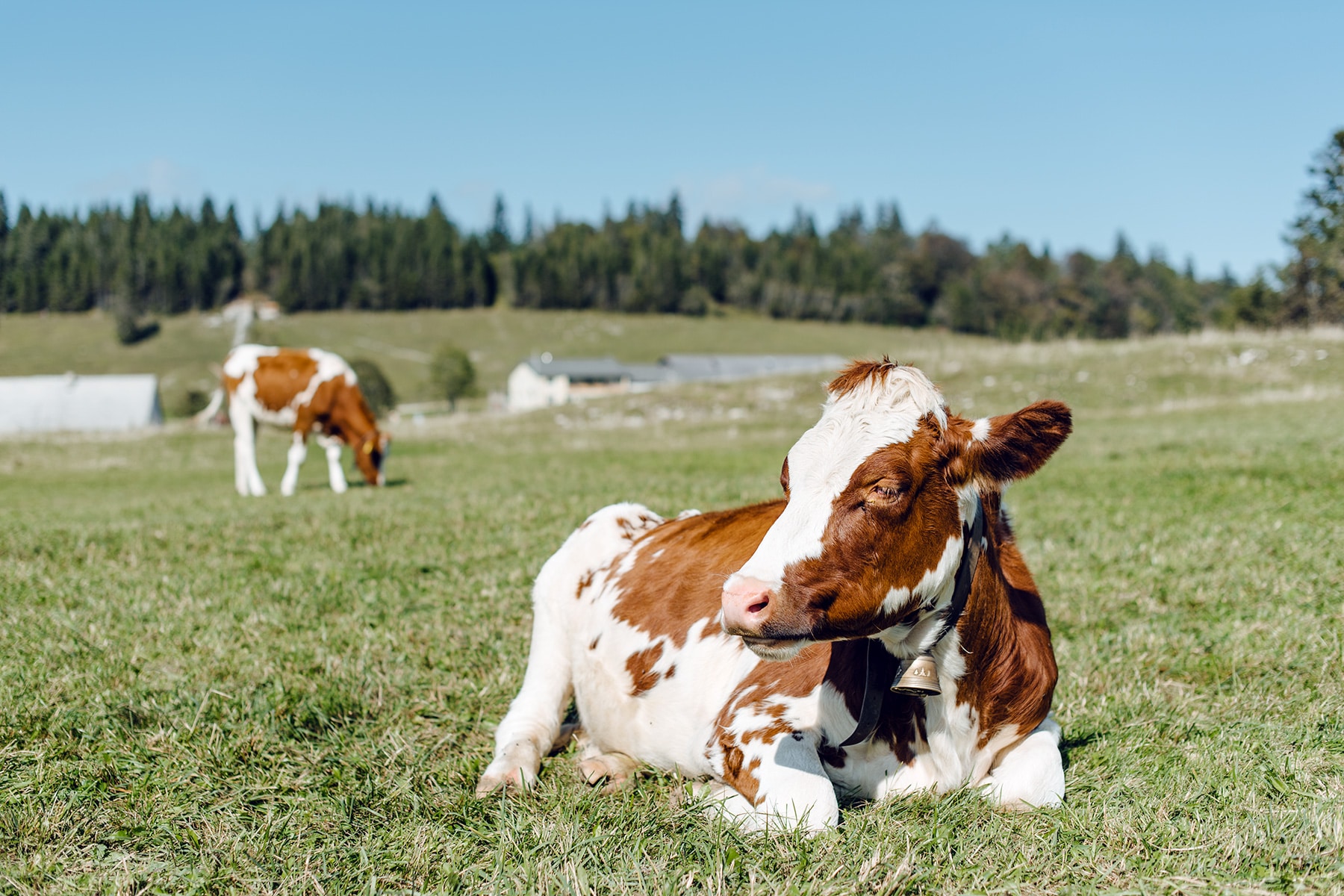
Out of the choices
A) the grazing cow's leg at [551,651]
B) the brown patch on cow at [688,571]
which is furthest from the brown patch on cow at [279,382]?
the brown patch on cow at [688,571]

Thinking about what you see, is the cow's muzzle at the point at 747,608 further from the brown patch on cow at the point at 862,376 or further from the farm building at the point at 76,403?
the farm building at the point at 76,403

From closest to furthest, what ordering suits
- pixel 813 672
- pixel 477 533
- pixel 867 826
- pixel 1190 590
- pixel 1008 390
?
pixel 867 826 → pixel 813 672 → pixel 1190 590 → pixel 477 533 → pixel 1008 390

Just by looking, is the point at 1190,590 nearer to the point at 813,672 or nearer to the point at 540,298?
the point at 813,672

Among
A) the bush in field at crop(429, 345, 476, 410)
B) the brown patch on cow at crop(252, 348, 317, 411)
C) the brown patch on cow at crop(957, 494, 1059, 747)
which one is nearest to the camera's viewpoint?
the brown patch on cow at crop(957, 494, 1059, 747)

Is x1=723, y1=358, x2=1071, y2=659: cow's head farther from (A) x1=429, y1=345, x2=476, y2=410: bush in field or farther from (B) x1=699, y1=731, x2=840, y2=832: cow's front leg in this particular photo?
(A) x1=429, y1=345, x2=476, y2=410: bush in field

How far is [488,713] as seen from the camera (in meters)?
4.79

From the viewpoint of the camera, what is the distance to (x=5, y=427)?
6588 centimetres

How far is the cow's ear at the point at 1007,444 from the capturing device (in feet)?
9.98

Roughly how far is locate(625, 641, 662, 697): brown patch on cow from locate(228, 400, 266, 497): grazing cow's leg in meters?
14.8

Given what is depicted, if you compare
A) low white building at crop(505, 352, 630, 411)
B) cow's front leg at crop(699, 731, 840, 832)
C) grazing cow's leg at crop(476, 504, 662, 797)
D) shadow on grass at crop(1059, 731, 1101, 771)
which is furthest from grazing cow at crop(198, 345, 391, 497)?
low white building at crop(505, 352, 630, 411)

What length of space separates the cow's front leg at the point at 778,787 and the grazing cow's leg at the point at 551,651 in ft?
2.98

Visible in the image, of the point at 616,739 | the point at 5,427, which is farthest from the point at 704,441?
the point at 5,427

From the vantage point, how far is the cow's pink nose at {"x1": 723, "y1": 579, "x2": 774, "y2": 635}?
8.68ft

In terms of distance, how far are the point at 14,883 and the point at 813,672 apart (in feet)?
8.58
